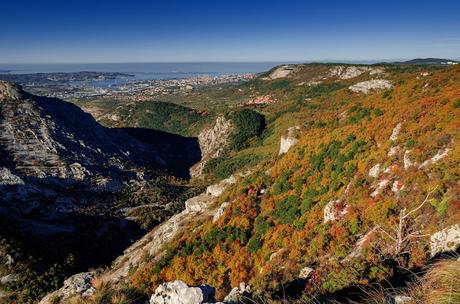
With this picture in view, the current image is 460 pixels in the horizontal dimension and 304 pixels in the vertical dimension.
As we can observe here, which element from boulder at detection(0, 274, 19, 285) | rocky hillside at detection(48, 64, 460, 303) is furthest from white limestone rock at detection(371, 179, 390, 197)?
boulder at detection(0, 274, 19, 285)

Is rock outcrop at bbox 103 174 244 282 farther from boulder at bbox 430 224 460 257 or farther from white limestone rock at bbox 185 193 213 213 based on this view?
boulder at bbox 430 224 460 257

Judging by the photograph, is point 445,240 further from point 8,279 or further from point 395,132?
point 8,279

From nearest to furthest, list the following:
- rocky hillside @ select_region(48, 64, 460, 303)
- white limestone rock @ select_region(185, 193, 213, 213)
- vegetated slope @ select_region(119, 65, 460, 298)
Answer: rocky hillside @ select_region(48, 64, 460, 303)
vegetated slope @ select_region(119, 65, 460, 298)
white limestone rock @ select_region(185, 193, 213, 213)

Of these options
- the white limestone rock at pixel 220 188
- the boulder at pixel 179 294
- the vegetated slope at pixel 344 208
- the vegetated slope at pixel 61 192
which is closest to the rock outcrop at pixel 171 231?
the white limestone rock at pixel 220 188

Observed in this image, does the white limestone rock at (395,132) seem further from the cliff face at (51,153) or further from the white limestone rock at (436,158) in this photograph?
the cliff face at (51,153)

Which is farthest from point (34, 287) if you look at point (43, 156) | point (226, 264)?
point (43, 156)

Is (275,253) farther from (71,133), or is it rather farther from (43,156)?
(71,133)
